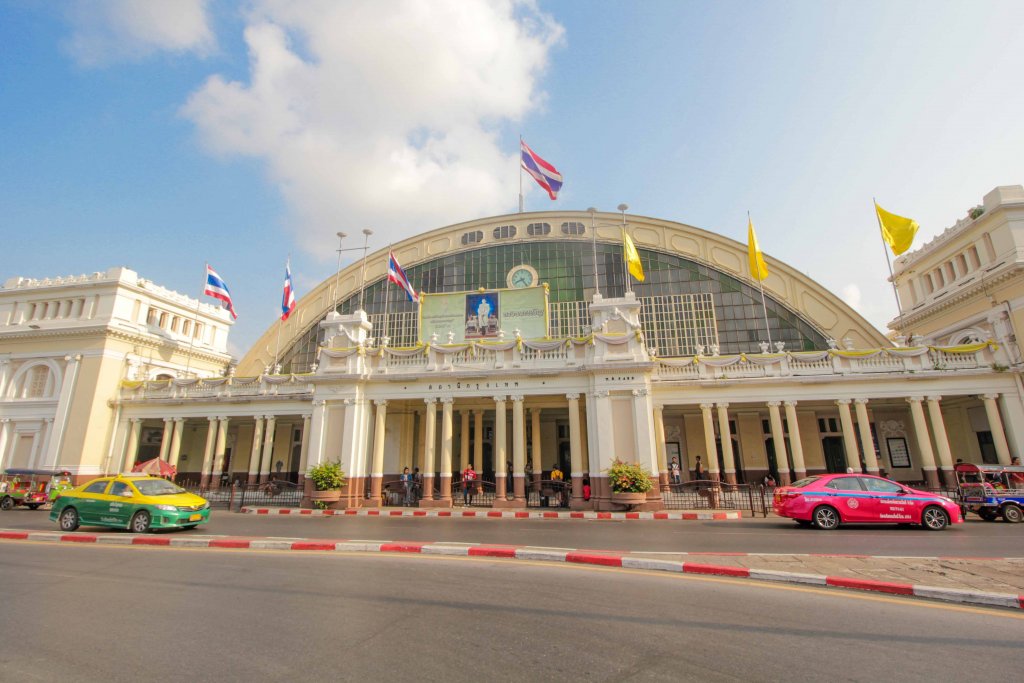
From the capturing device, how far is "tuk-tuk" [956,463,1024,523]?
16531 millimetres

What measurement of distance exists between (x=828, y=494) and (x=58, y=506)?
23413 millimetres

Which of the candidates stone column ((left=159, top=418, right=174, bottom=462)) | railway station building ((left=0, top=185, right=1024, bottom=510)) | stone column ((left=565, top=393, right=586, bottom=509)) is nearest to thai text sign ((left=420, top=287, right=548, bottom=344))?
railway station building ((left=0, top=185, right=1024, bottom=510))

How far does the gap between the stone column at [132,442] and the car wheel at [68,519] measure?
24.2 metres

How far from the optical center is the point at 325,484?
2261 cm

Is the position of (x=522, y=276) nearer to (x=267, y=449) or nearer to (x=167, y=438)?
(x=267, y=449)

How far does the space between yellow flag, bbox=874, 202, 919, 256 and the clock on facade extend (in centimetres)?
2331

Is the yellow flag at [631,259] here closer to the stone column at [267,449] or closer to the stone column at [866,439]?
the stone column at [866,439]

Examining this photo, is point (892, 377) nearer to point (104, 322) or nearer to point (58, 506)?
point (58, 506)

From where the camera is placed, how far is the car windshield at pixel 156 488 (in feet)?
47.5

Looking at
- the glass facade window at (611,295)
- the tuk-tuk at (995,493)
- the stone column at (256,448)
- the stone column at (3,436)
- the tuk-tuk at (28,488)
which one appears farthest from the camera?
the glass facade window at (611,295)

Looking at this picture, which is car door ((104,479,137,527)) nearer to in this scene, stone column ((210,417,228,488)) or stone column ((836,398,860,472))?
stone column ((210,417,228,488))

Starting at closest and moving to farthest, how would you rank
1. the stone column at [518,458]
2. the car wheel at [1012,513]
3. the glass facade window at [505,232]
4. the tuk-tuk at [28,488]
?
the car wheel at [1012,513]
the stone column at [518,458]
the tuk-tuk at [28,488]
the glass facade window at [505,232]

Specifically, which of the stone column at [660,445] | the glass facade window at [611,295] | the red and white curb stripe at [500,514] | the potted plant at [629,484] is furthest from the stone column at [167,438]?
the stone column at [660,445]

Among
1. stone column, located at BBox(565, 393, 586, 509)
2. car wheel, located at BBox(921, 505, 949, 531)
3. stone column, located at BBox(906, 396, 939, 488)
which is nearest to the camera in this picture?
car wheel, located at BBox(921, 505, 949, 531)
